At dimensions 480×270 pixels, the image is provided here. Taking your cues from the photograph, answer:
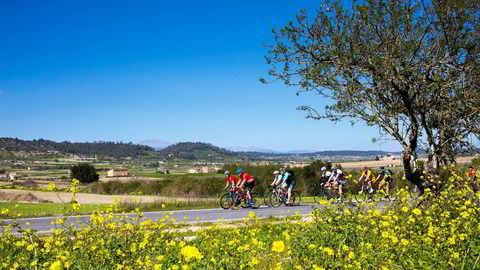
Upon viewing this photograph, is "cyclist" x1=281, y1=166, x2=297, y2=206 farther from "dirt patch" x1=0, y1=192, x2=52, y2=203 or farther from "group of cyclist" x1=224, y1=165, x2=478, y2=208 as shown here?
"dirt patch" x1=0, y1=192, x2=52, y2=203

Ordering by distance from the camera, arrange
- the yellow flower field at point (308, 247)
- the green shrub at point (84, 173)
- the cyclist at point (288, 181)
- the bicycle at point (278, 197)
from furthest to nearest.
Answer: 1. the green shrub at point (84, 173)
2. the bicycle at point (278, 197)
3. the cyclist at point (288, 181)
4. the yellow flower field at point (308, 247)

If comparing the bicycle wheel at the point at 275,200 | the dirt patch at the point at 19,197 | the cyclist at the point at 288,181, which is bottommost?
the dirt patch at the point at 19,197

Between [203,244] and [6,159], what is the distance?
18432cm

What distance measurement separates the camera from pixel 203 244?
7.66 meters

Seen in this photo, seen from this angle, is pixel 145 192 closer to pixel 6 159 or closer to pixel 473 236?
pixel 473 236

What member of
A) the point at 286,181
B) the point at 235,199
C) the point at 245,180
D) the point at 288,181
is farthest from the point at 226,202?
the point at 288,181

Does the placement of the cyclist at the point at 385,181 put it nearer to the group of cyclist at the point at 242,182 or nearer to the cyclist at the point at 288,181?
the cyclist at the point at 288,181

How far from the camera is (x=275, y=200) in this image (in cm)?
2309

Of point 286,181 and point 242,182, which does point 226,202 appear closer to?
point 242,182

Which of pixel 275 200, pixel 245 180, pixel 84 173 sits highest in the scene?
pixel 245 180

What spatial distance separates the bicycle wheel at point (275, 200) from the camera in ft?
Answer: 74.8

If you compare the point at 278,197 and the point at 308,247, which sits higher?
the point at 308,247

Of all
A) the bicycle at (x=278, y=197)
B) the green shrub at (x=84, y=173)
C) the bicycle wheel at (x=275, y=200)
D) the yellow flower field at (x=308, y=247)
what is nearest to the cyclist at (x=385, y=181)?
the yellow flower field at (x=308, y=247)

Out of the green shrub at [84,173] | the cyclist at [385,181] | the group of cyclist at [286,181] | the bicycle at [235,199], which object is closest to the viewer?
the cyclist at [385,181]
